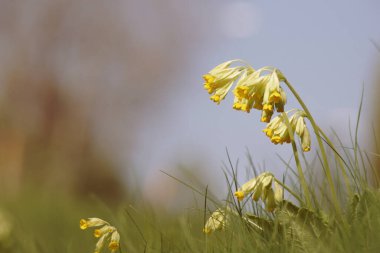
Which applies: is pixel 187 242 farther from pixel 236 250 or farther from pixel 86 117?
pixel 86 117

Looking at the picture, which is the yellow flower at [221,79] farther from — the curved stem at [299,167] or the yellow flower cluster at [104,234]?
the yellow flower cluster at [104,234]

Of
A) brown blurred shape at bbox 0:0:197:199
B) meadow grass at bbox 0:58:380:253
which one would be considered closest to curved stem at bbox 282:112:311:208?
meadow grass at bbox 0:58:380:253

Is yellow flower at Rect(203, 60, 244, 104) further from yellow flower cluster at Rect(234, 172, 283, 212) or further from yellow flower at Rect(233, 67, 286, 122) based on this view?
yellow flower cluster at Rect(234, 172, 283, 212)

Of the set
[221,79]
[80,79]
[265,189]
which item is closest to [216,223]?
[265,189]

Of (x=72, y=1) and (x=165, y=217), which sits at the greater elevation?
(x=72, y=1)

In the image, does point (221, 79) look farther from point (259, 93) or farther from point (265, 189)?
point (265, 189)

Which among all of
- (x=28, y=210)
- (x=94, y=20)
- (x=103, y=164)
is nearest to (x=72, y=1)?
(x=94, y=20)

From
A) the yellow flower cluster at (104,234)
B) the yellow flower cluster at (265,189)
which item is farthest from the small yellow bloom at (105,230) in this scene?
the yellow flower cluster at (265,189)
